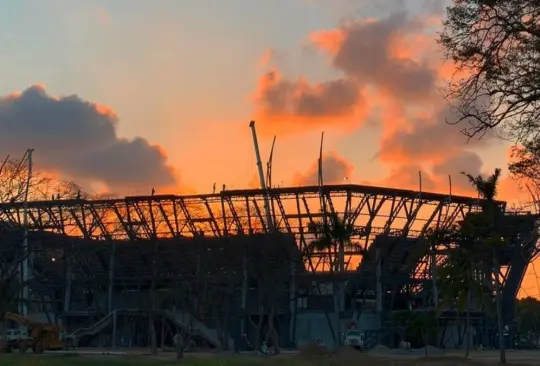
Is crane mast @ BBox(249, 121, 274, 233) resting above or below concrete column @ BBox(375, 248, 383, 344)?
above

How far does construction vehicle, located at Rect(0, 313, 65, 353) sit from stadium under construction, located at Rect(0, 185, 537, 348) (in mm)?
21111

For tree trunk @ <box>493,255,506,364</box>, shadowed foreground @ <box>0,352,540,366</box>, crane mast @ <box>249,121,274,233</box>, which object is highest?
crane mast @ <box>249,121,274,233</box>

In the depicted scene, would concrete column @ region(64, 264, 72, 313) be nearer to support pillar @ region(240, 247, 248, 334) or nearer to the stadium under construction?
the stadium under construction

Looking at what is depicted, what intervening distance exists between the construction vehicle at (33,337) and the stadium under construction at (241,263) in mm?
21111

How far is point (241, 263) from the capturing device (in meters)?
91.9

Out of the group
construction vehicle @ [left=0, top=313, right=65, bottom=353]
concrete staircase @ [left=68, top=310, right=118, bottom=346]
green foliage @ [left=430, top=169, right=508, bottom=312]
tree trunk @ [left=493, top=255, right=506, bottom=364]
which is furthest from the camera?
concrete staircase @ [left=68, top=310, right=118, bottom=346]

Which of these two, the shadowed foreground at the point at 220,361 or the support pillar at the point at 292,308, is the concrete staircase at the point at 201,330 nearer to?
the support pillar at the point at 292,308

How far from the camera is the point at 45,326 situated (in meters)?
70.5

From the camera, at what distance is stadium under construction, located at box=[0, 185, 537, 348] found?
95.5 m

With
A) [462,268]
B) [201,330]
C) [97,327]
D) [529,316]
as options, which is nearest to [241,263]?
[201,330]

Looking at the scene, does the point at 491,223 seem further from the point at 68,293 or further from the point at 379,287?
the point at 68,293

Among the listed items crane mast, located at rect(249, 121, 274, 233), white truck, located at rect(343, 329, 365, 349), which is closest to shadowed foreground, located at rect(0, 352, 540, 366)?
white truck, located at rect(343, 329, 365, 349)

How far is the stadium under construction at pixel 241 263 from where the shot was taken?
9550 centimetres

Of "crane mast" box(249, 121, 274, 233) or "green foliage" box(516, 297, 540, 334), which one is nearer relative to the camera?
"crane mast" box(249, 121, 274, 233)
